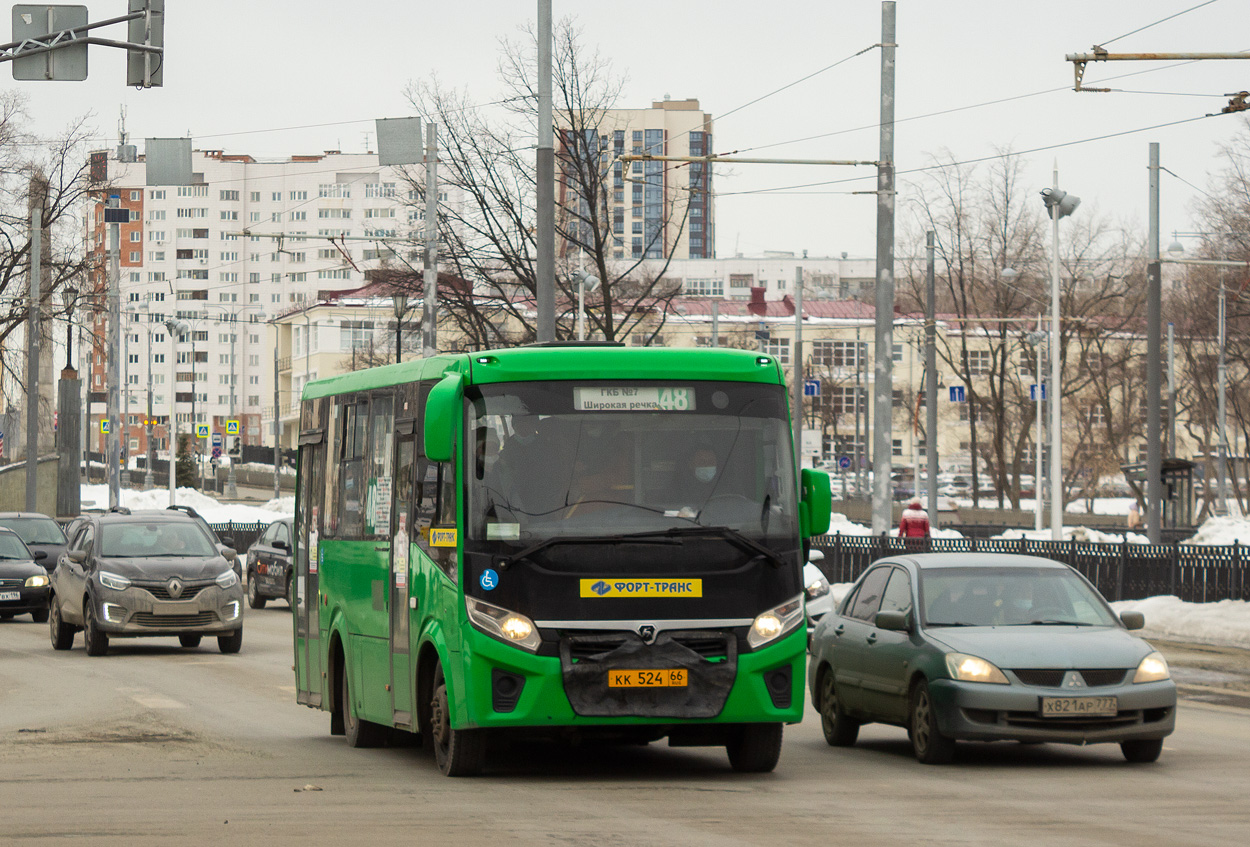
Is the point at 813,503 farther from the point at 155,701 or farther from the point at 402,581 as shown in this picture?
the point at 155,701

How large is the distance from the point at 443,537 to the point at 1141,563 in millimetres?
20810

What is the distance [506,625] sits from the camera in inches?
436

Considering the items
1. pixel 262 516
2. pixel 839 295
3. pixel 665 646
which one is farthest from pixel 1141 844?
pixel 839 295

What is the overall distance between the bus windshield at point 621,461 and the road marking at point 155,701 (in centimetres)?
691

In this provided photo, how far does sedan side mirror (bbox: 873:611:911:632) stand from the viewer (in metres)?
13.2

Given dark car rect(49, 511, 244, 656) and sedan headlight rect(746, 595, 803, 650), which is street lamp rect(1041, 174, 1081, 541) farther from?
sedan headlight rect(746, 595, 803, 650)

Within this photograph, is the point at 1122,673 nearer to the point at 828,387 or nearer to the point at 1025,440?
the point at 1025,440

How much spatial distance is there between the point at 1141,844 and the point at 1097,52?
15.5 m

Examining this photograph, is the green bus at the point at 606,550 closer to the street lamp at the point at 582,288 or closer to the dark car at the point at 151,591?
the dark car at the point at 151,591

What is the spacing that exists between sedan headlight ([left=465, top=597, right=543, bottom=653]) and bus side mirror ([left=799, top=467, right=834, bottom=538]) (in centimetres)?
171

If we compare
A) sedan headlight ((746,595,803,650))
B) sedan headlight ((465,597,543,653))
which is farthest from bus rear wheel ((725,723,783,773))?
sedan headlight ((465,597,543,653))

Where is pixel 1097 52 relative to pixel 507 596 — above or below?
above

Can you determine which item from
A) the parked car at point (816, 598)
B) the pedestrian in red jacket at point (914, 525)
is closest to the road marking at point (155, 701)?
the parked car at point (816, 598)

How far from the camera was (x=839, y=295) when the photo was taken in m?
148
